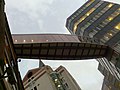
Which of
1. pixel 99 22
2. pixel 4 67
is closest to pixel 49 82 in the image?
pixel 99 22

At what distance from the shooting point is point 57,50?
158ft

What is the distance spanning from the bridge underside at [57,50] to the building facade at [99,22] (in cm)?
984

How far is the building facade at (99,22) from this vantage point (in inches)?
2655

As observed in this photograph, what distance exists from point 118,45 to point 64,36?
47.5 feet

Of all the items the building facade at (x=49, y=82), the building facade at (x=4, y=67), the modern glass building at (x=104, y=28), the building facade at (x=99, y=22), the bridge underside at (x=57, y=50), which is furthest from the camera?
the building facade at (x=49, y=82)

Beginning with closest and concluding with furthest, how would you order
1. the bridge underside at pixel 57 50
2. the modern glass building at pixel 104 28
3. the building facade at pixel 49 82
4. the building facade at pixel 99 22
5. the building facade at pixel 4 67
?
the building facade at pixel 4 67 → the bridge underside at pixel 57 50 → the modern glass building at pixel 104 28 → the building facade at pixel 99 22 → the building facade at pixel 49 82

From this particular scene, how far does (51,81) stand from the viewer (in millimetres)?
70312

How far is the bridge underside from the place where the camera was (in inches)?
1769

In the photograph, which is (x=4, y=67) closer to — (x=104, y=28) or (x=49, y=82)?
(x=49, y=82)

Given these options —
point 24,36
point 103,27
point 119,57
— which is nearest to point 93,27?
point 103,27

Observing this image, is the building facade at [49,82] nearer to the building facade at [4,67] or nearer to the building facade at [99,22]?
the building facade at [99,22]

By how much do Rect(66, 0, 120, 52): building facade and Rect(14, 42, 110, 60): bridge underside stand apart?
387 inches

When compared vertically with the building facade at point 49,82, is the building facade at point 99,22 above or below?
above

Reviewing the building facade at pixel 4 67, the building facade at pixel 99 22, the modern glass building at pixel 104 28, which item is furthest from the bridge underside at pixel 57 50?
the building facade at pixel 4 67
